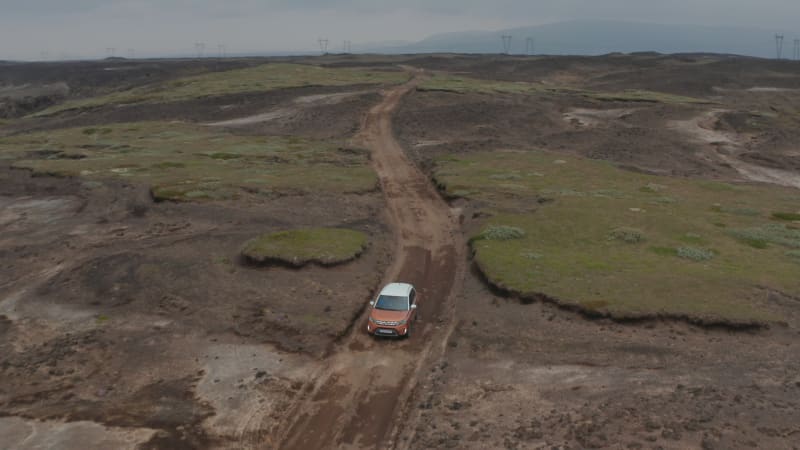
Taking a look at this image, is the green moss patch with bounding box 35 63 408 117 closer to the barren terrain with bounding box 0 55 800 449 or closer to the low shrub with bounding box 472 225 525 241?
the barren terrain with bounding box 0 55 800 449

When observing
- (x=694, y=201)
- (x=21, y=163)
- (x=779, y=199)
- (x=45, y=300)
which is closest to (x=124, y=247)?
(x=45, y=300)

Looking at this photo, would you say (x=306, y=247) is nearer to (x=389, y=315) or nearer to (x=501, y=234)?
(x=389, y=315)

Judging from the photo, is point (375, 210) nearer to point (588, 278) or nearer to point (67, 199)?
point (588, 278)

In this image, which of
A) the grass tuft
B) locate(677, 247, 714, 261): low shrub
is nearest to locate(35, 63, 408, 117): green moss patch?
the grass tuft

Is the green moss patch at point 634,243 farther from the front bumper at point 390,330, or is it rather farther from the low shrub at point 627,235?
the front bumper at point 390,330

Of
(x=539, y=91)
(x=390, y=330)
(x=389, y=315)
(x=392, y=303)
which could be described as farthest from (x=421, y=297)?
(x=539, y=91)

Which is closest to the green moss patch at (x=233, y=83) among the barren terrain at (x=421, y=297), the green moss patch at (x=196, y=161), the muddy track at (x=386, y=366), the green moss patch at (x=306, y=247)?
the green moss patch at (x=196, y=161)

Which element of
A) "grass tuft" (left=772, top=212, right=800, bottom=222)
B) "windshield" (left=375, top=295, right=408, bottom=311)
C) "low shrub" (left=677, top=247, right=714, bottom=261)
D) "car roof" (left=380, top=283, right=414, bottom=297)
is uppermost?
"grass tuft" (left=772, top=212, right=800, bottom=222)
